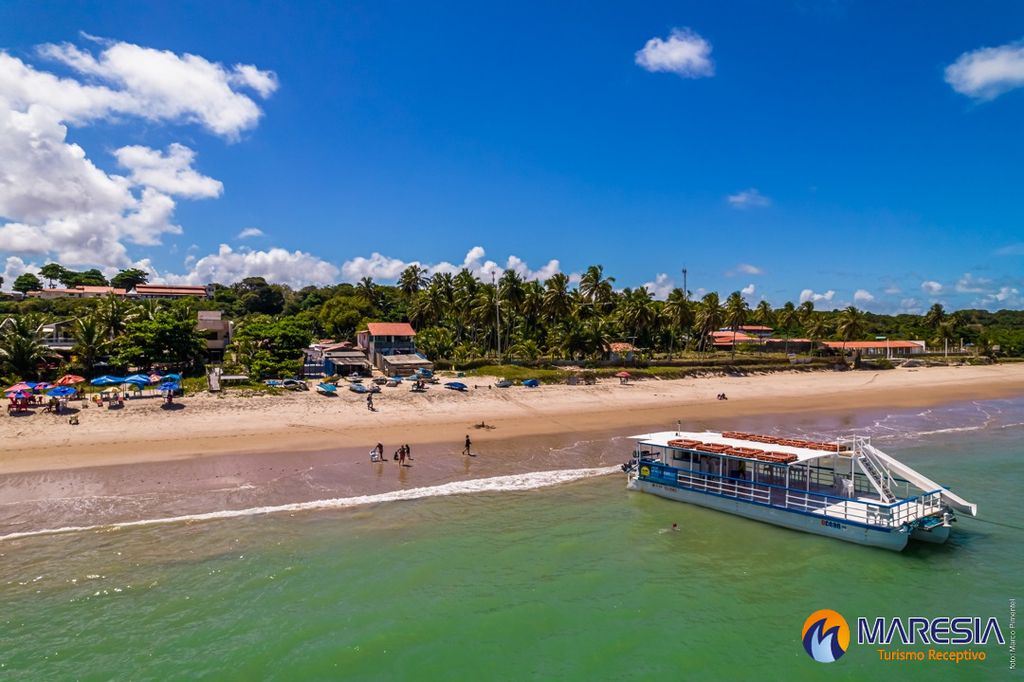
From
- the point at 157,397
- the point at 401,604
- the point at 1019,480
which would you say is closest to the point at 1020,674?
the point at 401,604

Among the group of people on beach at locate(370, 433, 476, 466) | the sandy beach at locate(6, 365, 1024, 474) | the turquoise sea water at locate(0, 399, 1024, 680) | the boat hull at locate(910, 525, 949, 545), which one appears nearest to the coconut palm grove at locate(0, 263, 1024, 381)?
the sandy beach at locate(6, 365, 1024, 474)

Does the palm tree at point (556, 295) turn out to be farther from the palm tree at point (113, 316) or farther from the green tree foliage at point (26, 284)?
the green tree foliage at point (26, 284)

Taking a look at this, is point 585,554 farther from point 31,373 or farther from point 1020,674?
point 31,373

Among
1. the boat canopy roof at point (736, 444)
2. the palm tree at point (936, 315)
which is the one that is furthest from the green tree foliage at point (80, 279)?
the palm tree at point (936, 315)

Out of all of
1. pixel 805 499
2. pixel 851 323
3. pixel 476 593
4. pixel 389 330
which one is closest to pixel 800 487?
pixel 805 499

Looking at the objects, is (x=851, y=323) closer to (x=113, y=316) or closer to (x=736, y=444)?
(x=736, y=444)
